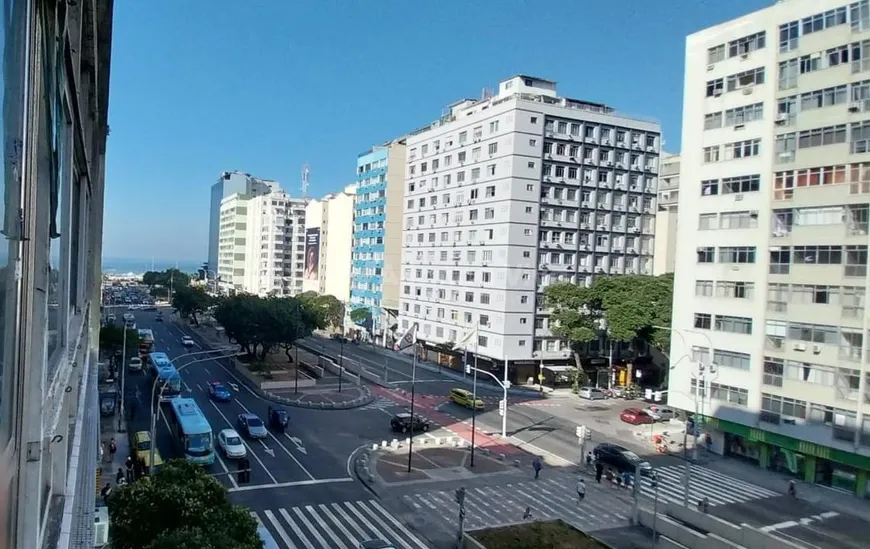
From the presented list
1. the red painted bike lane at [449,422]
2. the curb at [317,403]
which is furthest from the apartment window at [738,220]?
the curb at [317,403]

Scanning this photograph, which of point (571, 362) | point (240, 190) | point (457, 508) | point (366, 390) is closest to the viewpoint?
point (457, 508)

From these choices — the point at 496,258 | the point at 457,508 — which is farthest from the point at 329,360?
the point at 457,508

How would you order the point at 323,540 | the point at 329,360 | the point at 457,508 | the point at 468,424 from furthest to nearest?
the point at 329,360, the point at 468,424, the point at 457,508, the point at 323,540

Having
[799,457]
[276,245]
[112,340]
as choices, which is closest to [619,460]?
[799,457]

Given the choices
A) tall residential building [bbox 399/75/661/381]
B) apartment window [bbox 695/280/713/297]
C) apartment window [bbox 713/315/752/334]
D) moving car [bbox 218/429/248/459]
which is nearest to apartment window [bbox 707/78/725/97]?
apartment window [bbox 695/280/713/297]

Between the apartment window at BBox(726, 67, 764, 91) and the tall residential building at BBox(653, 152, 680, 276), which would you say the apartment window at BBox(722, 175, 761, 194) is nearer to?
the apartment window at BBox(726, 67, 764, 91)

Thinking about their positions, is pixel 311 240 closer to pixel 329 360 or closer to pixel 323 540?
pixel 329 360

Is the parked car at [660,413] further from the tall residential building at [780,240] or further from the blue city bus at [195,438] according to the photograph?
the blue city bus at [195,438]
